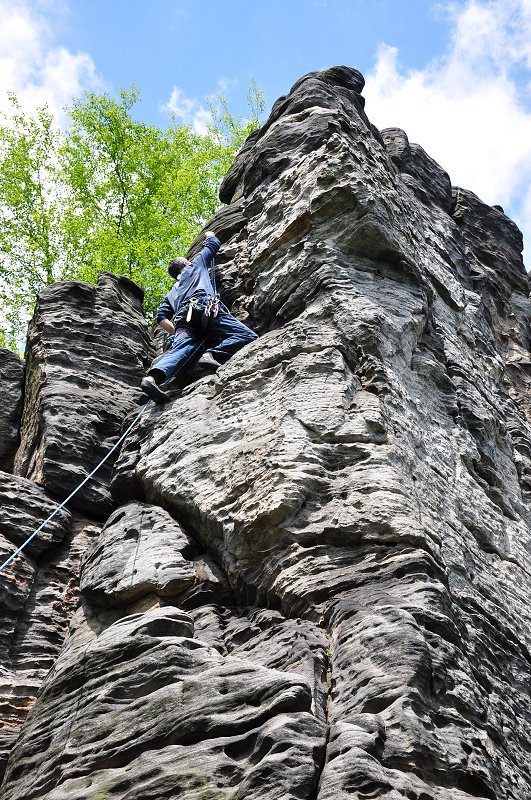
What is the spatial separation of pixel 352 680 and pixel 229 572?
83.6 inches

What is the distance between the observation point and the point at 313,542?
7.41 meters

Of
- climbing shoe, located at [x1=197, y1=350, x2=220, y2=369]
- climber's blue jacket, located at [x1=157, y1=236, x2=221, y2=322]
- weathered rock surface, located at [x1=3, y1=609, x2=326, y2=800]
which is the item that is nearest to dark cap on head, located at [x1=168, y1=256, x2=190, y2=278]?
climber's blue jacket, located at [x1=157, y1=236, x2=221, y2=322]

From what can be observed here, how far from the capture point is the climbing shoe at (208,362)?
10.6 meters

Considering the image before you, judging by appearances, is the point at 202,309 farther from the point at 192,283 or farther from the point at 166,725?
the point at 166,725

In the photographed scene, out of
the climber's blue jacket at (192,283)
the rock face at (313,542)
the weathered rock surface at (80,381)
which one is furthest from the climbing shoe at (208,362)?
the weathered rock surface at (80,381)

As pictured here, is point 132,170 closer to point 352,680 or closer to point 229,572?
point 229,572

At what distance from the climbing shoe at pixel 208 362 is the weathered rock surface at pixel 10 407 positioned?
→ 3399 millimetres

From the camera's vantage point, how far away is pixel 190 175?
81.9 ft

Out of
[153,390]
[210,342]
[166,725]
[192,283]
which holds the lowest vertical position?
[166,725]

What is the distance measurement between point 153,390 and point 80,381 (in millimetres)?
2051

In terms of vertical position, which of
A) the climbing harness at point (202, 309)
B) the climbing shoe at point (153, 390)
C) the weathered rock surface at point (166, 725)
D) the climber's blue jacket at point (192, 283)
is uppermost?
the climber's blue jacket at point (192, 283)

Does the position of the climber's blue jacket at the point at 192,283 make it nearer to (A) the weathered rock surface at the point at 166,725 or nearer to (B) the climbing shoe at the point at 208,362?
(B) the climbing shoe at the point at 208,362

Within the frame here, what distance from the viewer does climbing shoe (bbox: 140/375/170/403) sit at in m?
10.2

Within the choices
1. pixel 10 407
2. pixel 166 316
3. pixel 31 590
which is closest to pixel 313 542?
pixel 31 590
